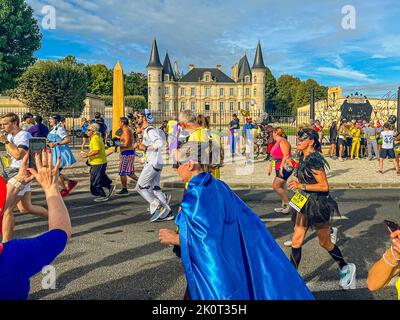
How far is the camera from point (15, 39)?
1102 inches

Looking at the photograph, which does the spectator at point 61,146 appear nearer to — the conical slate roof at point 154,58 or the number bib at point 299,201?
the number bib at point 299,201

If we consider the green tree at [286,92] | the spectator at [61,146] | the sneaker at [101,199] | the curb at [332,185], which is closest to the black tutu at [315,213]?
the sneaker at [101,199]

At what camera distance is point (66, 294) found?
13.1 feet

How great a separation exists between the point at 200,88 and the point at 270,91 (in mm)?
18191

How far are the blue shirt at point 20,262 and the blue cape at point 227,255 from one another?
2.60 feet

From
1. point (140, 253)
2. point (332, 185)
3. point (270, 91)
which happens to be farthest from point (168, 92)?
point (140, 253)

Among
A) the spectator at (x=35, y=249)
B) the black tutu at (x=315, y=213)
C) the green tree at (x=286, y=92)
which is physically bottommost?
the black tutu at (x=315, y=213)

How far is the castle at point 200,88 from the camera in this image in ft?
322

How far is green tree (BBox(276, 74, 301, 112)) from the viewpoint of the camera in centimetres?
9088

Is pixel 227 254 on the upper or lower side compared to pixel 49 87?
lower

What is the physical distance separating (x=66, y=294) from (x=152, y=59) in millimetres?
99020

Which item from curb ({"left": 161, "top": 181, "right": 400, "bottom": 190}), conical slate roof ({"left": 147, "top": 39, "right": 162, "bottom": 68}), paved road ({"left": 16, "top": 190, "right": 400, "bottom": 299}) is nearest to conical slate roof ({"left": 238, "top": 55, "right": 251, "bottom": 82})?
conical slate roof ({"left": 147, "top": 39, "right": 162, "bottom": 68})

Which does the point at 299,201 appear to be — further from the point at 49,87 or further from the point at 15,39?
the point at 49,87
